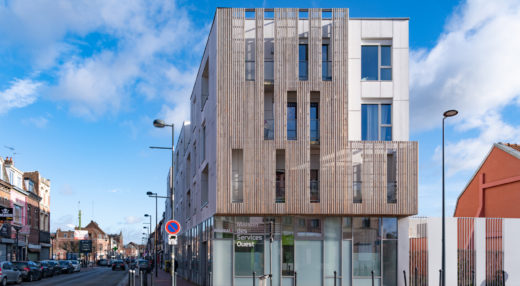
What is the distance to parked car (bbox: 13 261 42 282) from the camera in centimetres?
3548

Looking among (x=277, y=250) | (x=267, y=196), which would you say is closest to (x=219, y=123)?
(x=267, y=196)

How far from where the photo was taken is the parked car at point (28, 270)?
35.5m

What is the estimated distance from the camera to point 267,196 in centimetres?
2283

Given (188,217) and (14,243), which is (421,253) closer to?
(188,217)

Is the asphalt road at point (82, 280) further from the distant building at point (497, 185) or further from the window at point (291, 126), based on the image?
the distant building at point (497, 185)

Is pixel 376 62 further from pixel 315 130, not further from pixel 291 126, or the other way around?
pixel 291 126

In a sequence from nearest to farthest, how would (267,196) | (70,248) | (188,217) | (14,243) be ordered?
(267,196) → (188,217) → (14,243) → (70,248)

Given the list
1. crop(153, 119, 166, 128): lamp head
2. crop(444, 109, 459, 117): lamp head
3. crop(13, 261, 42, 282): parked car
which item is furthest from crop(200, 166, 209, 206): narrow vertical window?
crop(13, 261, 42, 282): parked car

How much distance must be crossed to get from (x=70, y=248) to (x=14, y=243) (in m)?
78.6

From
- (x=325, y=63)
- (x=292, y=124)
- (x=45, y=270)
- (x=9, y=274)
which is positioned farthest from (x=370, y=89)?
(x=45, y=270)

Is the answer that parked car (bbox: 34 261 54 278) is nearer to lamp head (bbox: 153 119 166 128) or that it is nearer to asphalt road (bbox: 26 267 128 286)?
asphalt road (bbox: 26 267 128 286)

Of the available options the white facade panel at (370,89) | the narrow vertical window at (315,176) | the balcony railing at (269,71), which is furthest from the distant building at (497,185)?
the balcony railing at (269,71)

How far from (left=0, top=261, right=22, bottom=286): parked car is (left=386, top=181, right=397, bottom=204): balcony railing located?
2118 centimetres

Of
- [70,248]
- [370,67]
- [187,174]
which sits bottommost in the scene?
[70,248]
